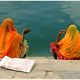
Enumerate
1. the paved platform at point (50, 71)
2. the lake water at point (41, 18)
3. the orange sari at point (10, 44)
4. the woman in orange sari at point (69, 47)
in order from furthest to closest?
the lake water at point (41, 18) → the woman in orange sari at point (69, 47) → the orange sari at point (10, 44) → the paved platform at point (50, 71)

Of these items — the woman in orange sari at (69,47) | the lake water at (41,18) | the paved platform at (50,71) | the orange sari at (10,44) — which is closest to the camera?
the paved platform at (50,71)

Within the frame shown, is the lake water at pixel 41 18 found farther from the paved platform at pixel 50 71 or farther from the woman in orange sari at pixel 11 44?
the paved platform at pixel 50 71

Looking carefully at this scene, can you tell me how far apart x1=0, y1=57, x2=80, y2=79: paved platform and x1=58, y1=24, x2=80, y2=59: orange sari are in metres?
1.24

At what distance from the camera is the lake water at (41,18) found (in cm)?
912

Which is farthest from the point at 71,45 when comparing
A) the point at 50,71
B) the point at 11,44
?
the point at 50,71

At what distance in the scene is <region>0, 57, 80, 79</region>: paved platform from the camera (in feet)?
12.1

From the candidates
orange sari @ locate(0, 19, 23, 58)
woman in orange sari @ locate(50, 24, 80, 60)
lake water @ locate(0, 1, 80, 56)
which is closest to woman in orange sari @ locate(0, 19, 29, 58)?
orange sari @ locate(0, 19, 23, 58)

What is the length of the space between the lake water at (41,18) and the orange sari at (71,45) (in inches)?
91.7

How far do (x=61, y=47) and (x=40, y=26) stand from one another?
554 centimetres

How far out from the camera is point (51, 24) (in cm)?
1138

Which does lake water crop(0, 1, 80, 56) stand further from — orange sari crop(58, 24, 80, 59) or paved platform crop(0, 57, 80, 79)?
paved platform crop(0, 57, 80, 79)

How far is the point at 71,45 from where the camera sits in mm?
5383

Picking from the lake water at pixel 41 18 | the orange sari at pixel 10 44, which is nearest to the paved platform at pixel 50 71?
the orange sari at pixel 10 44

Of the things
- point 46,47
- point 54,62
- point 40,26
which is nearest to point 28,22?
point 40,26
